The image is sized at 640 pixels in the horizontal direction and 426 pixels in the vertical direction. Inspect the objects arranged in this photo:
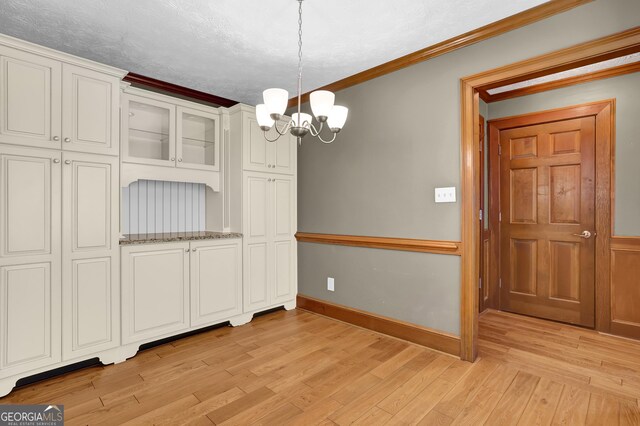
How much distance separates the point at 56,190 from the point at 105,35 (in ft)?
3.97

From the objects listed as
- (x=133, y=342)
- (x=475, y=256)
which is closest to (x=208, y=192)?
(x=133, y=342)

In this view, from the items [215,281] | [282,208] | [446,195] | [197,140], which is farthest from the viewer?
[282,208]

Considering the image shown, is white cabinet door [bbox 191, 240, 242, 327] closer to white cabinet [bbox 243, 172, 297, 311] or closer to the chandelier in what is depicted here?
white cabinet [bbox 243, 172, 297, 311]

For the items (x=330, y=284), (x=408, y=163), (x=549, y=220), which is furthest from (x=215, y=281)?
(x=549, y=220)

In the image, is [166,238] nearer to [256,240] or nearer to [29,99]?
[256,240]

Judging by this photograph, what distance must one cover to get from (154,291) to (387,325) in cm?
202

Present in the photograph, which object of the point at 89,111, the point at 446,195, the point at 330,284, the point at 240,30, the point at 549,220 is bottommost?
the point at 330,284

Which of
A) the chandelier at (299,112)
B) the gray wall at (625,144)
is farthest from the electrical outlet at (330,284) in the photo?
the gray wall at (625,144)

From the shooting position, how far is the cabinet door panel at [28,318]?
1.99 metres

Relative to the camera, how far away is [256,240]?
133 inches

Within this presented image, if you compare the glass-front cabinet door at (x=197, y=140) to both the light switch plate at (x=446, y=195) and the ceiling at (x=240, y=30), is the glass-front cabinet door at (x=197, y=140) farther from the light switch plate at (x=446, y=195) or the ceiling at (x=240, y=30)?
the light switch plate at (x=446, y=195)

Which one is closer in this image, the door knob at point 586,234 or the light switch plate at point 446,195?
the light switch plate at point 446,195

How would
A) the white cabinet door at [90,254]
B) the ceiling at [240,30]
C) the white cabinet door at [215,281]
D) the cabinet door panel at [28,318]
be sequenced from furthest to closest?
the white cabinet door at [215,281] < the white cabinet door at [90,254] < the ceiling at [240,30] < the cabinet door panel at [28,318]

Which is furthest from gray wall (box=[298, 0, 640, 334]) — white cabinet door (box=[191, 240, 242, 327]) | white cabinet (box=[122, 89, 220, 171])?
white cabinet (box=[122, 89, 220, 171])
